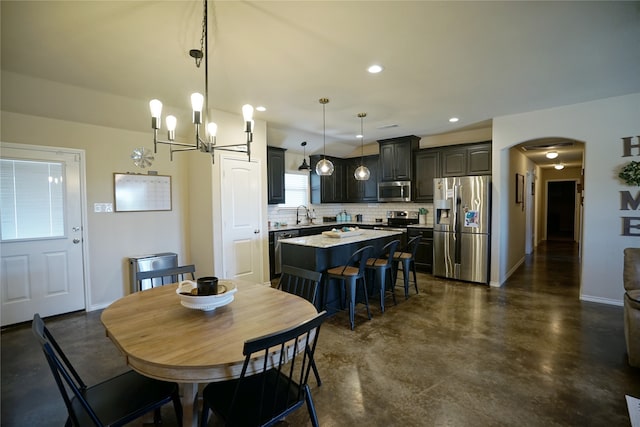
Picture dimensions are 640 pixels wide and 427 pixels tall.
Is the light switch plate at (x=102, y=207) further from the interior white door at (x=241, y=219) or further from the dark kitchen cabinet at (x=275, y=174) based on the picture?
the dark kitchen cabinet at (x=275, y=174)

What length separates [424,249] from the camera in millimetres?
5781

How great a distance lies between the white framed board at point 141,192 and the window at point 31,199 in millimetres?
597

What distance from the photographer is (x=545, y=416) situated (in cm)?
197

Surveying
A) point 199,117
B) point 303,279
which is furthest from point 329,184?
point 199,117

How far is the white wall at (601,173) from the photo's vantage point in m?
3.85

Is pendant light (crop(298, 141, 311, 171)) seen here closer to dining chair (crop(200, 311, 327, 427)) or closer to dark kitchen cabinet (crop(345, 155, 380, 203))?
dark kitchen cabinet (crop(345, 155, 380, 203))

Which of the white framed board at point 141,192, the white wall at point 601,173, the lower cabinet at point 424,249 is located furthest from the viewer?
the lower cabinet at point 424,249

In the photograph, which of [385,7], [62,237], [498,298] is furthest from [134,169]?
[498,298]

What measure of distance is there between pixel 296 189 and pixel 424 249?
3005mm

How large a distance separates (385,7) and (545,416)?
2917 millimetres

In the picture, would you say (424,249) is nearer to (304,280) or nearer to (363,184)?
(363,184)

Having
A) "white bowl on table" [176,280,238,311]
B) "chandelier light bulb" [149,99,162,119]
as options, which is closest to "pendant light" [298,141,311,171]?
"chandelier light bulb" [149,99,162,119]

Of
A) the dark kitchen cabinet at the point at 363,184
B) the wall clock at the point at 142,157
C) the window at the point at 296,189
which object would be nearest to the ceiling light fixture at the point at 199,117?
the wall clock at the point at 142,157

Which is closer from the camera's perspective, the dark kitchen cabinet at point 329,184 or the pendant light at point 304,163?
the pendant light at point 304,163
